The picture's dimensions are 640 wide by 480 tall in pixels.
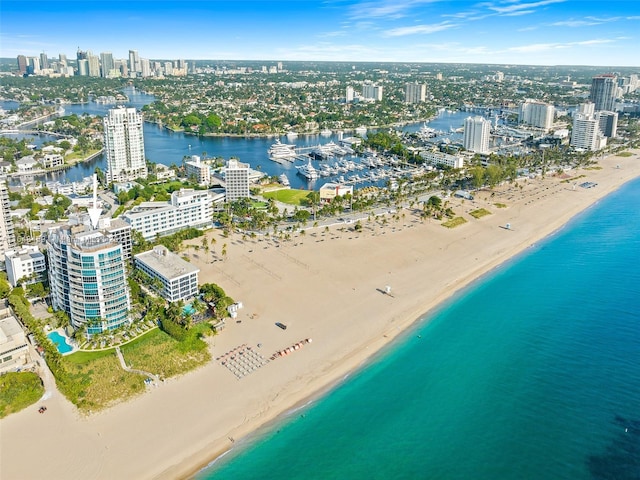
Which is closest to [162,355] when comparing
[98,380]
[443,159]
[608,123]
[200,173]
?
[98,380]

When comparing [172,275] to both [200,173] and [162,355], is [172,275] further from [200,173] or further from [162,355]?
[200,173]

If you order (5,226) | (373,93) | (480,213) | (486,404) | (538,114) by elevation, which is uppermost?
(373,93)

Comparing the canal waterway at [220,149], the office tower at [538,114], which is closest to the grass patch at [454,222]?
the canal waterway at [220,149]

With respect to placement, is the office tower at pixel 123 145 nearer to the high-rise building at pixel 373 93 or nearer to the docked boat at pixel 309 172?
the docked boat at pixel 309 172

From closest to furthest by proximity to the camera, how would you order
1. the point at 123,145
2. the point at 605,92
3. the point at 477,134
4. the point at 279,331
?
the point at 279,331 < the point at 123,145 < the point at 477,134 < the point at 605,92

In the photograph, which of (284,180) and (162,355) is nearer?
(162,355)

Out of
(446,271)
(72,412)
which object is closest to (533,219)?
(446,271)

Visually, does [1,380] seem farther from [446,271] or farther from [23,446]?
[446,271]
